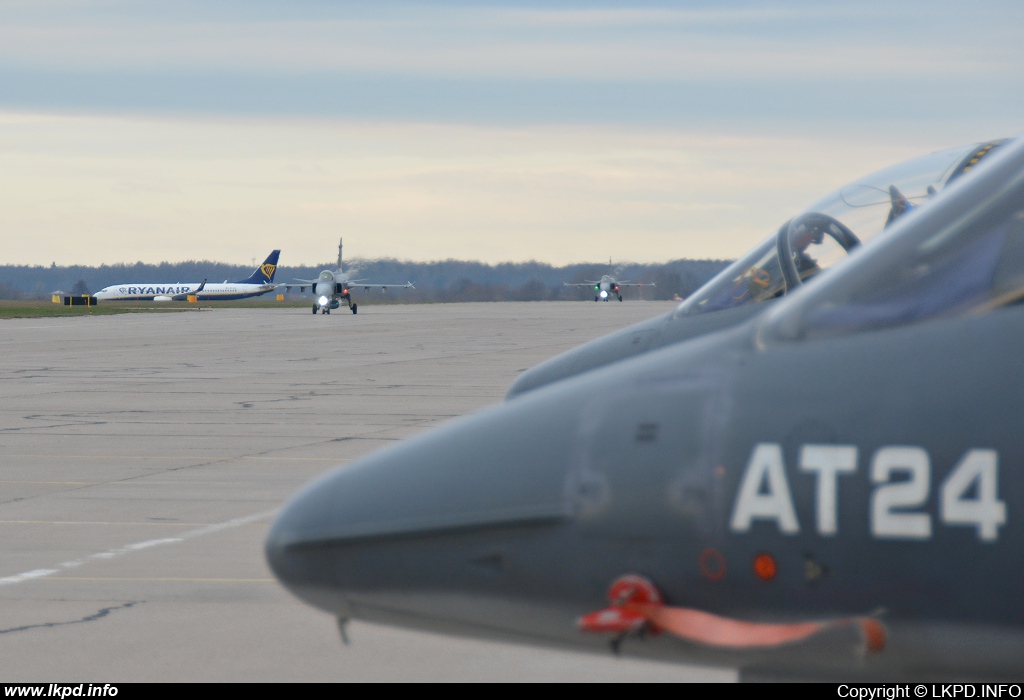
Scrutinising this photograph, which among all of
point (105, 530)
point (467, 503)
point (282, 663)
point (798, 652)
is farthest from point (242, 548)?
point (798, 652)

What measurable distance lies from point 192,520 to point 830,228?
5177mm

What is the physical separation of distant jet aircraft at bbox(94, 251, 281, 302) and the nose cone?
5365 inches

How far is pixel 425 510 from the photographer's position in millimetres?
3520

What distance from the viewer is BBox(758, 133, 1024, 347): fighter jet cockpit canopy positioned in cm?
328

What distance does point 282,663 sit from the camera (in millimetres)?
5906

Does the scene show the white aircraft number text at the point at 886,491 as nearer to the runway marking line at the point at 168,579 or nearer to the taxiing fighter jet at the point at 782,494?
the taxiing fighter jet at the point at 782,494

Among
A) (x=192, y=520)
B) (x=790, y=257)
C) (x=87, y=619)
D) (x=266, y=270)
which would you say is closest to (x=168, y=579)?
(x=87, y=619)

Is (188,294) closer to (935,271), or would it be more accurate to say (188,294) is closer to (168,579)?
(168,579)

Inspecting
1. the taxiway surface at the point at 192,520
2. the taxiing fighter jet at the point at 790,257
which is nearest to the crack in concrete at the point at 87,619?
the taxiway surface at the point at 192,520

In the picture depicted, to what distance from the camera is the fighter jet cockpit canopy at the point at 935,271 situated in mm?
3277

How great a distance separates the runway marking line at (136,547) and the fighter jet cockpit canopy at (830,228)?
362cm

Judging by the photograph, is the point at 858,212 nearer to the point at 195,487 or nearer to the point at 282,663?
the point at 282,663

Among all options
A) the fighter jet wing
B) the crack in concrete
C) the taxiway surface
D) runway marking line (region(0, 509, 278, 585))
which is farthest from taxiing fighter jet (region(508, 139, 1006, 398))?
the fighter jet wing

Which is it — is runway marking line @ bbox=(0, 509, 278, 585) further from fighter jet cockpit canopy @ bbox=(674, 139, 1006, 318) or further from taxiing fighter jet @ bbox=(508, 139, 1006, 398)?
fighter jet cockpit canopy @ bbox=(674, 139, 1006, 318)
